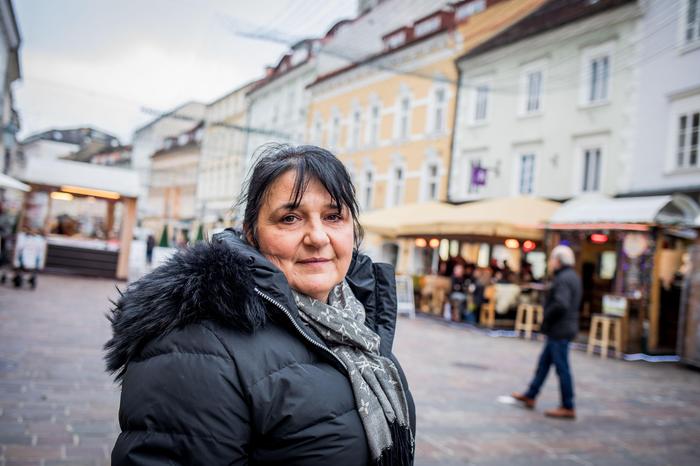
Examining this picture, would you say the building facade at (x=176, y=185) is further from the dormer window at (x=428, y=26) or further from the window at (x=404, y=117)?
the dormer window at (x=428, y=26)

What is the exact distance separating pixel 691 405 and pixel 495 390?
2757 mm

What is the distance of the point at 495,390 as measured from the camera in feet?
25.1

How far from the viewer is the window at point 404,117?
26.1 metres

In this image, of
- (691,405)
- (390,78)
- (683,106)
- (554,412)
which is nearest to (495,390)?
(554,412)

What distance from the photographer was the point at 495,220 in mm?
14242

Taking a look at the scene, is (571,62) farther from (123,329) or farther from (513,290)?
(123,329)

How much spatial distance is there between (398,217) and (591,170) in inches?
245

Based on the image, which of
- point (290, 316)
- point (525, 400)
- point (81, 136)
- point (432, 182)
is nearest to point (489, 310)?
point (525, 400)

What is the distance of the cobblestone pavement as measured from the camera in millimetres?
4566

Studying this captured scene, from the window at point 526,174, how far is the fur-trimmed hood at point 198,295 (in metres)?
19.3

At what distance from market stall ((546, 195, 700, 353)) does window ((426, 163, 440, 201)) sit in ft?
33.1

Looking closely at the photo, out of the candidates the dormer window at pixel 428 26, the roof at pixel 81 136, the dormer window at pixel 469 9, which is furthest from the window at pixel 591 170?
the roof at pixel 81 136

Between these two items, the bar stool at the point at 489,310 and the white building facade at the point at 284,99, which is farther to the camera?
the white building facade at the point at 284,99

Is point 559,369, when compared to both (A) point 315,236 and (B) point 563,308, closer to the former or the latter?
(B) point 563,308
